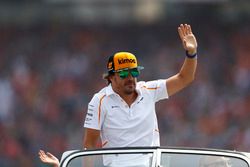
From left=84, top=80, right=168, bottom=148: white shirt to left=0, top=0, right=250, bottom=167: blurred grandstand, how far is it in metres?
8.68

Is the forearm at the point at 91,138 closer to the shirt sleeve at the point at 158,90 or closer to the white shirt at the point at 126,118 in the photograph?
the white shirt at the point at 126,118

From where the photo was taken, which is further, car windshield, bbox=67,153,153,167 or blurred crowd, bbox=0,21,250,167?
blurred crowd, bbox=0,21,250,167

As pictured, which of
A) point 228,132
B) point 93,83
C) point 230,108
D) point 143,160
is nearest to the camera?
point 143,160

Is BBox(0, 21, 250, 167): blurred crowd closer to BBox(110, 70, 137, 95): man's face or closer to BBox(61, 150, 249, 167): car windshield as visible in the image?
BBox(110, 70, 137, 95): man's face

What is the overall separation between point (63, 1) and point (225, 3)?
404 cm

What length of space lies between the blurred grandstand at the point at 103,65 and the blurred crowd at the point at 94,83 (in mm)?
25

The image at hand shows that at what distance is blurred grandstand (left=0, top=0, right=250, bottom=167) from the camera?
20250 millimetres

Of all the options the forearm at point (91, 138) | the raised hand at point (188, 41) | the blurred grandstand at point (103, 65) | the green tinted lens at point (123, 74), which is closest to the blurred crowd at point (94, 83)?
the blurred grandstand at point (103, 65)

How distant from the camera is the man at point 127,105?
862cm

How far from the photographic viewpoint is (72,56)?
80.5 ft

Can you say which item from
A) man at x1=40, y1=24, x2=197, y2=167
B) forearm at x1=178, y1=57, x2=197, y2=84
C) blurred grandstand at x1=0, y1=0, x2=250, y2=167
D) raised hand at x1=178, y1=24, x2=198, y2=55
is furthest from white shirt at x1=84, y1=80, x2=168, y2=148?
→ blurred grandstand at x1=0, y1=0, x2=250, y2=167

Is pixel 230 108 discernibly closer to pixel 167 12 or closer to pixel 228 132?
pixel 228 132

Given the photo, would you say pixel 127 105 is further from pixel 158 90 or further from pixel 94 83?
pixel 94 83

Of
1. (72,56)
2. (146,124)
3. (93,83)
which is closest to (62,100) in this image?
(93,83)
